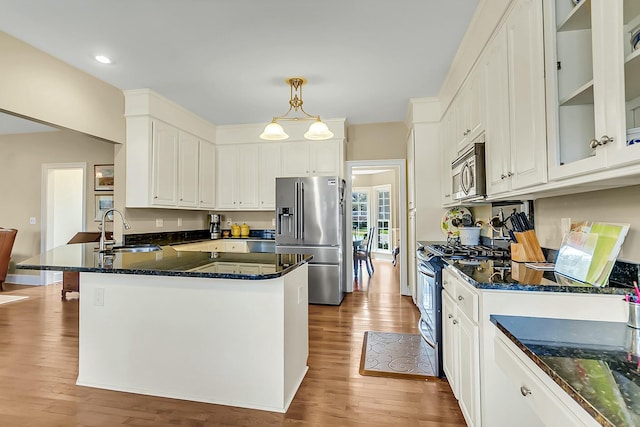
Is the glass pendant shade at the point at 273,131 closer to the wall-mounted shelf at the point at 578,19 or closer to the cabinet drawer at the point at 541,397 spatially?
the wall-mounted shelf at the point at 578,19

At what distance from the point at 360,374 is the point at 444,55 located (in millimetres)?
2827

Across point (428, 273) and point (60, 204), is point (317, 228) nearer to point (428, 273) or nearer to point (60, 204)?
point (428, 273)

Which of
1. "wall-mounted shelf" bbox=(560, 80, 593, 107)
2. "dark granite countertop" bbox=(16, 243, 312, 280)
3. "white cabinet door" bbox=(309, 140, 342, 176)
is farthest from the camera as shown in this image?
"white cabinet door" bbox=(309, 140, 342, 176)

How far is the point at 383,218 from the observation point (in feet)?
29.2

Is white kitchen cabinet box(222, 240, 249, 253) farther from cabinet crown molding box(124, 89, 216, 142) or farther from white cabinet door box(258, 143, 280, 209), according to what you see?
cabinet crown molding box(124, 89, 216, 142)

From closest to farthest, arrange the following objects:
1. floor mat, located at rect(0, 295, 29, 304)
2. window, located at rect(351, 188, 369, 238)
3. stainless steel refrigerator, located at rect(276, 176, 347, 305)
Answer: stainless steel refrigerator, located at rect(276, 176, 347, 305) → floor mat, located at rect(0, 295, 29, 304) → window, located at rect(351, 188, 369, 238)

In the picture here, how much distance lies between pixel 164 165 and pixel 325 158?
2152mm

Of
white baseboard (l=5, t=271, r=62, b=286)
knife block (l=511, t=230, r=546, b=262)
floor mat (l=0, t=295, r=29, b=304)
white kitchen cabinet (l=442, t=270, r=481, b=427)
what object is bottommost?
floor mat (l=0, t=295, r=29, b=304)

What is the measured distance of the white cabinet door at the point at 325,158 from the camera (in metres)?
4.61

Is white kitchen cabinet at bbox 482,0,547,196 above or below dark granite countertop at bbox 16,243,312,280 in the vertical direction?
above

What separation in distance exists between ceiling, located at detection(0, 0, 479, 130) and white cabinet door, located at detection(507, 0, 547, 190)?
0.74 metres

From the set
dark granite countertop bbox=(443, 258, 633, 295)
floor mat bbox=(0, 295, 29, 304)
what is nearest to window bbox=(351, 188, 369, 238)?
floor mat bbox=(0, 295, 29, 304)

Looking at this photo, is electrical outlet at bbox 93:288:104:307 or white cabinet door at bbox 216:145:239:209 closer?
electrical outlet at bbox 93:288:104:307

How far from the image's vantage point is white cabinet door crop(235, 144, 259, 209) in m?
4.93
